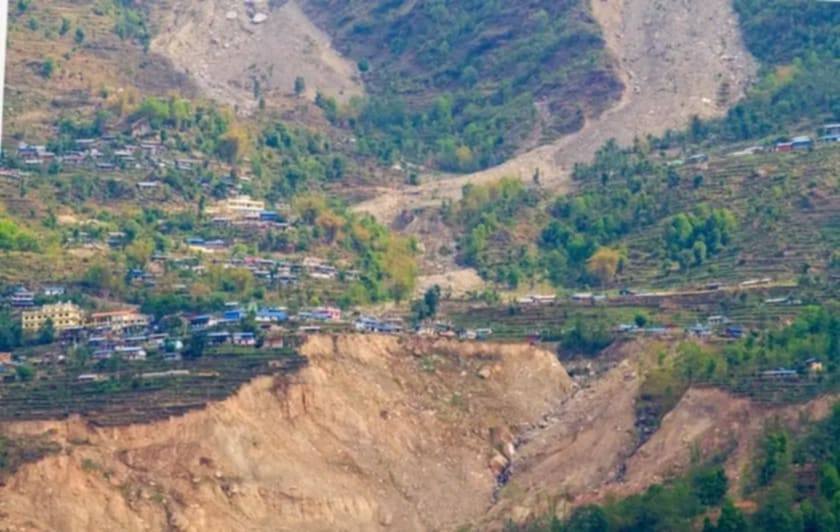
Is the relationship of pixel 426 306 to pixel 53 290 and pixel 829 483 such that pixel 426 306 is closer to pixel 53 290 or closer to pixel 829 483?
pixel 53 290

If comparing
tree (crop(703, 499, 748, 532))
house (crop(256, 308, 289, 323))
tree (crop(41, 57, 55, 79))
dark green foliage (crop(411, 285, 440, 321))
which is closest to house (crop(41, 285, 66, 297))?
house (crop(256, 308, 289, 323))

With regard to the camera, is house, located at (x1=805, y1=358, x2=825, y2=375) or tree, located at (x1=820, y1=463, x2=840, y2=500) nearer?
tree, located at (x1=820, y1=463, x2=840, y2=500)

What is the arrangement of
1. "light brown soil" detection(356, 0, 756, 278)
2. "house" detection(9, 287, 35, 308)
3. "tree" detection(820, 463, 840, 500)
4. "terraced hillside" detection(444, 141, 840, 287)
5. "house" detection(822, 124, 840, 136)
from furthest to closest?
1. "light brown soil" detection(356, 0, 756, 278)
2. "house" detection(822, 124, 840, 136)
3. "terraced hillside" detection(444, 141, 840, 287)
4. "house" detection(9, 287, 35, 308)
5. "tree" detection(820, 463, 840, 500)

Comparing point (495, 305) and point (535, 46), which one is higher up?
point (535, 46)

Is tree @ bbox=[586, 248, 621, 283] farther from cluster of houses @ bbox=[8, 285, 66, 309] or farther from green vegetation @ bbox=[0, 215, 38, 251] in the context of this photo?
green vegetation @ bbox=[0, 215, 38, 251]

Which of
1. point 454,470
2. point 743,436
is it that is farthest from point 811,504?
point 454,470

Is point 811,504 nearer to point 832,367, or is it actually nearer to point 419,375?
point 832,367
